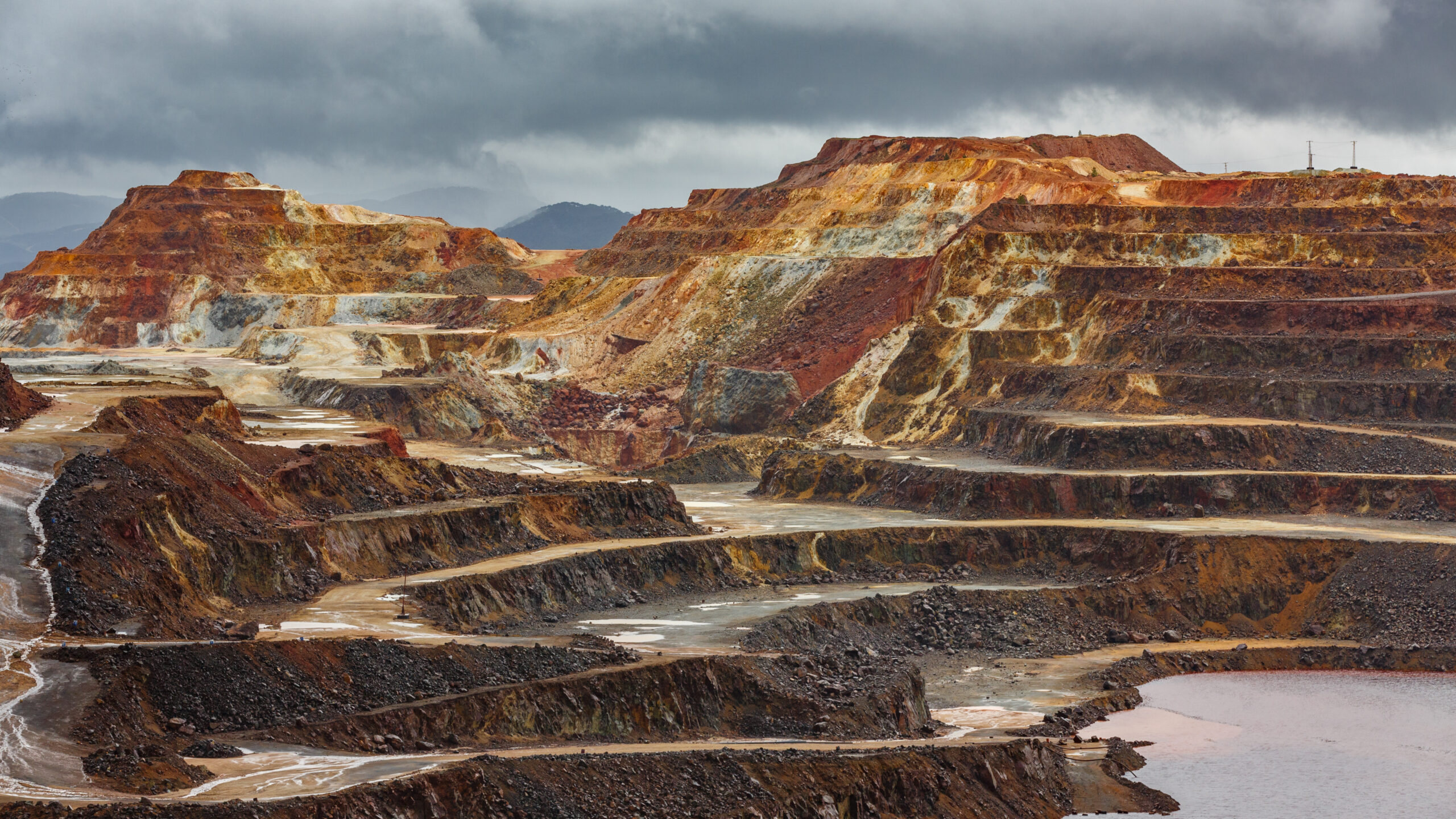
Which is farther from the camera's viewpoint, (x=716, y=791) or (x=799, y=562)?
(x=799, y=562)

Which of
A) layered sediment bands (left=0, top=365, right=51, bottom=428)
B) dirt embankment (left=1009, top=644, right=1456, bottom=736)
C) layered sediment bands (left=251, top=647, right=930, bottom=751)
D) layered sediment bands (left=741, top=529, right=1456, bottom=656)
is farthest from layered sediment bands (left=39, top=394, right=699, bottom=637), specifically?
dirt embankment (left=1009, top=644, right=1456, bottom=736)

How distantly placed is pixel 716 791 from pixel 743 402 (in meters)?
75.0

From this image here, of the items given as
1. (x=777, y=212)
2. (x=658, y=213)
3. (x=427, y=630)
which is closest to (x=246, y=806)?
(x=427, y=630)

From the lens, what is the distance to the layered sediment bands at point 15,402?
5800cm

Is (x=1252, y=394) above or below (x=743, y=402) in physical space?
below

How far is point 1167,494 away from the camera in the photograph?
247ft

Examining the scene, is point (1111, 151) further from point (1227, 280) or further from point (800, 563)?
point (800, 563)

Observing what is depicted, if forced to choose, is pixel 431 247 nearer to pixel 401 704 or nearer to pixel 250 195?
pixel 250 195

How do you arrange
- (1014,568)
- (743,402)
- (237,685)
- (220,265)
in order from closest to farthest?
(237,685) < (1014,568) < (743,402) < (220,265)

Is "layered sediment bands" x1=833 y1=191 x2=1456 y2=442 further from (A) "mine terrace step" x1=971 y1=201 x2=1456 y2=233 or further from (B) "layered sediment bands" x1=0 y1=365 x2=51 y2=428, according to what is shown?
(B) "layered sediment bands" x1=0 y1=365 x2=51 y2=428

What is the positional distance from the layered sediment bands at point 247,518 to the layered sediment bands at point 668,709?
26.1 ft

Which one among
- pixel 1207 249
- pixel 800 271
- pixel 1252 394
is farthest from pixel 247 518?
pixel 800 271

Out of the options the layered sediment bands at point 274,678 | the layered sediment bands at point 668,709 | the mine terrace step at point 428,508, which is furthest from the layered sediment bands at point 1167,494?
the layered sediment bands at point 274,678

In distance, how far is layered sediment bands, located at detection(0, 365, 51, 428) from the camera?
190 ft
